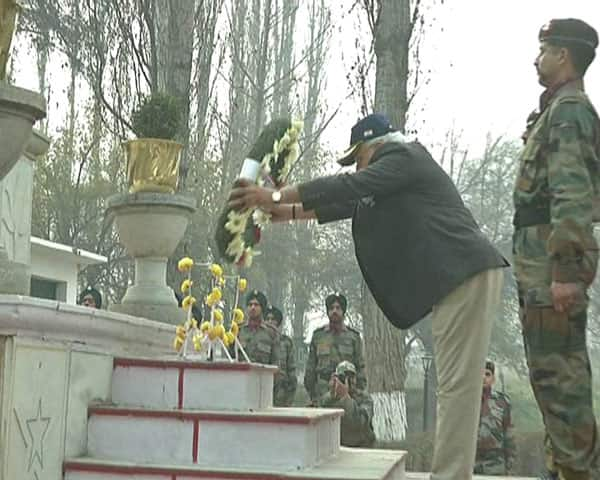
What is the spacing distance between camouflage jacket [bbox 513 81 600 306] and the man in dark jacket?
261mm

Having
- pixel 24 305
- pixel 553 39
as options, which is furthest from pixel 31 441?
pixel 553 39

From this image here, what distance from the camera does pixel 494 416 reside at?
738 cm

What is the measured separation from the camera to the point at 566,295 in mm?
2965

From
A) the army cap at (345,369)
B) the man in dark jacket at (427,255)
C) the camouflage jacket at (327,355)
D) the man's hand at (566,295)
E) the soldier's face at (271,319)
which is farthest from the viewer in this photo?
the soldier's face at (271,319)

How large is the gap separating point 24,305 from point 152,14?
925cm

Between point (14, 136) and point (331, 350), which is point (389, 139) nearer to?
point (14, 136)

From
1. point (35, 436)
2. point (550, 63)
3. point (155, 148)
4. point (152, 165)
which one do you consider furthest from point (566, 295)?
point (155, 148)

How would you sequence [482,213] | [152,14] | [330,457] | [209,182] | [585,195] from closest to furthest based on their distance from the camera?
[585,195], [330,457], [152,14], [209,182], [482,213]

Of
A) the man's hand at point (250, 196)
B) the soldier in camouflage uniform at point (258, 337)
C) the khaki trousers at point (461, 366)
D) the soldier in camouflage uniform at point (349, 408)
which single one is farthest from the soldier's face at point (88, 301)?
the khaki trousers at point (461, 366)

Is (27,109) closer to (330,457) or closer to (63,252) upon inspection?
(330,457)

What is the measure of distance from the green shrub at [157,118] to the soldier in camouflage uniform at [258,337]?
3.03 metres

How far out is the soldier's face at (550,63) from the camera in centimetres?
326

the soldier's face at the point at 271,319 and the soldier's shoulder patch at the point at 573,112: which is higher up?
the soldier's shoulder patch at the point at 573,112

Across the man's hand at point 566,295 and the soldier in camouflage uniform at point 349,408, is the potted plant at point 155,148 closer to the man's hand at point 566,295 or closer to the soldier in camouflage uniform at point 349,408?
the soldier in camouflage uniform at point 349,408
